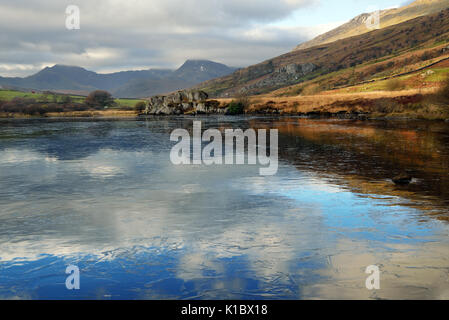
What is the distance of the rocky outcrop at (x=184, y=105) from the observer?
483ft

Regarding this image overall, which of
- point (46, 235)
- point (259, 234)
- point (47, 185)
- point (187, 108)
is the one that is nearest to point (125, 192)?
point (47, 185)

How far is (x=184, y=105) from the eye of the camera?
515 ft

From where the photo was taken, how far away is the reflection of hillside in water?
1853cm

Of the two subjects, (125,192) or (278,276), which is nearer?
(278,276)

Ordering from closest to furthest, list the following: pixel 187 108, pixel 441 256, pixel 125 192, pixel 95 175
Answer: pixel 441 256 → pixel 125 192 → pixel 95 175 → pixel 187 108

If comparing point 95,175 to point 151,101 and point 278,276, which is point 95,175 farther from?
point 151,101

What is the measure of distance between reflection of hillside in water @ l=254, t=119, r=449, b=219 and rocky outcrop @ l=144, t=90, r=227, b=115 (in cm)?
10553

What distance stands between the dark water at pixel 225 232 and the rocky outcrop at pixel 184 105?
403 feet

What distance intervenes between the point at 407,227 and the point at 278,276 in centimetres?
621

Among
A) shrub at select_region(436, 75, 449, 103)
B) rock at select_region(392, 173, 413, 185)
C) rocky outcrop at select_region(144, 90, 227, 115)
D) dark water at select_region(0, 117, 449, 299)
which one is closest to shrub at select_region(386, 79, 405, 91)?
rocky outcrop at select_region(144, 90, 227, 115)

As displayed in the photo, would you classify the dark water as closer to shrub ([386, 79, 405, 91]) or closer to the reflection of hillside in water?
the reflection of hillside in water

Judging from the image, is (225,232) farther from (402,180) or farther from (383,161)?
(383,161)
